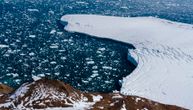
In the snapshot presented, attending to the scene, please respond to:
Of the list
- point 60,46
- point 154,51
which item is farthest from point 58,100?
point 154,51

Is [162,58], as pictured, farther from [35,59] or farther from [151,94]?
[35,59]

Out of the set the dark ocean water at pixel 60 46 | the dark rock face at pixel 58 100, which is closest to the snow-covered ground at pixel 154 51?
the dark ocean water at pixel 60 46

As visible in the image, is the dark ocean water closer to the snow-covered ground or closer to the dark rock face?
the snow-covered ground

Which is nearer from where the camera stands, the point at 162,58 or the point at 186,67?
the point at 186,67

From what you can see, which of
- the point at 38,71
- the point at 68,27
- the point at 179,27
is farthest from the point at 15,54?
the point at 179,27

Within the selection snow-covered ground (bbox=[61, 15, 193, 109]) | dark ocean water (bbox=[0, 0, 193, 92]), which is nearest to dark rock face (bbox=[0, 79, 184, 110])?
snow-covered ground (bbox=[61, 15, 193, 109])

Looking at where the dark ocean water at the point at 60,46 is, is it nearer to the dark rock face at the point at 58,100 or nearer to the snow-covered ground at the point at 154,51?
the snow-covered ground at the point at 154,51
